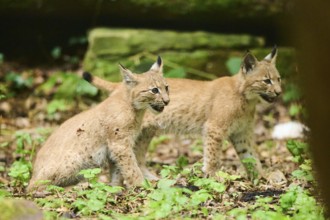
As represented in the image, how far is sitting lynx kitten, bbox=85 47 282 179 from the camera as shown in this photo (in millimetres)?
8242

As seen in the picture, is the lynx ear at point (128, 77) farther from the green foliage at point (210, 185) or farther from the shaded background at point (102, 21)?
the shaded background at point (102, 21)

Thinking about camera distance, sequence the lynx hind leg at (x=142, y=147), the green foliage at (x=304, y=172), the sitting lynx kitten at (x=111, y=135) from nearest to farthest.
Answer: the green foliage at (x=304, y=172) < the sitting lynx kitten at (x=111, y=135) < the lynx hind leg at (x=142, y=147)

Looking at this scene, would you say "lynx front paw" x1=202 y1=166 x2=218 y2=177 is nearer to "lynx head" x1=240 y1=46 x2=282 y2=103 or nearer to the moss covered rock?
"lynx head" x1=240 y1=46 x2=282 y2=103

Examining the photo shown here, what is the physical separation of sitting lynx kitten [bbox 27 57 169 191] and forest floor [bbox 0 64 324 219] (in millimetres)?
290

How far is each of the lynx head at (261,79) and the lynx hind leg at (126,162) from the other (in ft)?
5.46

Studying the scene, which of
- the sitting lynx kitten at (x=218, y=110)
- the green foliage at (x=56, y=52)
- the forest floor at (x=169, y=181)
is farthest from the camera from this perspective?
the green foliage at (x=56, y=52)

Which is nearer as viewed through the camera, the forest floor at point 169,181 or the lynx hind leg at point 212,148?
the forest floor at point 169,181

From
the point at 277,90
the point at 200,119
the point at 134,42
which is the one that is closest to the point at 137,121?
the point at 200,119

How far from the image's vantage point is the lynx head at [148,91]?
7668 millimetres

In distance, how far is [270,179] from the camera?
7.91 m

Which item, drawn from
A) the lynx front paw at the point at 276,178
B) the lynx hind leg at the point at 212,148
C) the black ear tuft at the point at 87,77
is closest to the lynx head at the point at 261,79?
the lynx hind leg at the point at 212,148

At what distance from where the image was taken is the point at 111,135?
7684 mm

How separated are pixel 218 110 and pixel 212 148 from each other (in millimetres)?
476

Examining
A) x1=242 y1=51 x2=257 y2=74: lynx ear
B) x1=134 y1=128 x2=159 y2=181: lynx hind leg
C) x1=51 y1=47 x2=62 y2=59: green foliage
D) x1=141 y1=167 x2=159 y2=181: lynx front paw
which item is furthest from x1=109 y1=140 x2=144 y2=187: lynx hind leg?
x1=51 y1=47 x2=62 y2=59: green foliage
